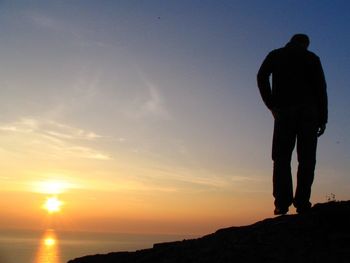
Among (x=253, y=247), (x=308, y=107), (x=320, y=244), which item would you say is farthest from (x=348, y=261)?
(x=308, y=107)

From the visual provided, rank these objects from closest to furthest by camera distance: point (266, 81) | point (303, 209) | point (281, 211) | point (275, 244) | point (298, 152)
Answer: point (275, 244) < point (303, 209) < point (281, 211) < point (298, 152) < point (266, 81)

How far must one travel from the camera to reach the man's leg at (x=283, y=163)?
7000mm

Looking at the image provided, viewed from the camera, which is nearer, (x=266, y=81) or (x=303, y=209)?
(x=303, y=209)

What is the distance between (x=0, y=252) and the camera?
23.6 feet

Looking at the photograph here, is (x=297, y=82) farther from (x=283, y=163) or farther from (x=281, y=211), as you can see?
(x=281, y=211)

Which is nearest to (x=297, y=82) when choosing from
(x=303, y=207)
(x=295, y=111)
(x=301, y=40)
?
(x=295, y=111)

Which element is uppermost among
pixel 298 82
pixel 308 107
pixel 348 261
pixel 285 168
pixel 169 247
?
pixel 298 82

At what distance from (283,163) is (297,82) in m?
1.31

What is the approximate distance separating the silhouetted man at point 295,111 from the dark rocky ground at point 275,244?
45cm

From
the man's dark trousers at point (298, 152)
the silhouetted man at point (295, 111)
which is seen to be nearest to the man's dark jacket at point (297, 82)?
the silhouetted man at point (295, 111)

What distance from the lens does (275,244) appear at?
18.4 ft

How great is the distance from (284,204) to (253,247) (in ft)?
4.91

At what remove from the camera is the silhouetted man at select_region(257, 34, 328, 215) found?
6.98 meters

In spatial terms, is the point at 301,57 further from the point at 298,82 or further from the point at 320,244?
the point at 320,244
